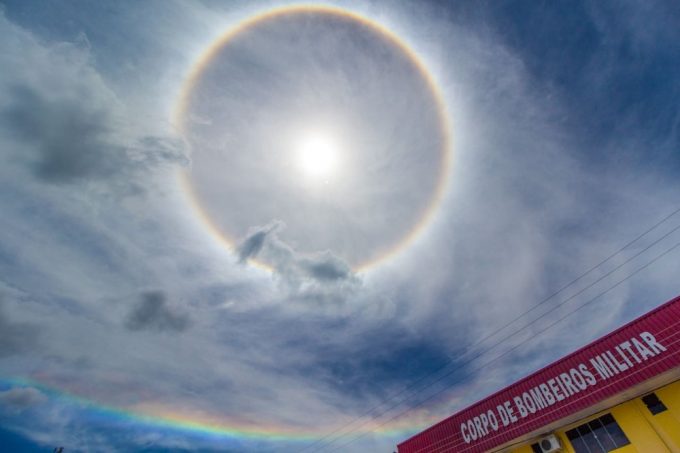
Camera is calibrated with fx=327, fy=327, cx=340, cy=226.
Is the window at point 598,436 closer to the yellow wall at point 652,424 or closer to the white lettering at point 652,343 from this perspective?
the yellow wall at point 652,424

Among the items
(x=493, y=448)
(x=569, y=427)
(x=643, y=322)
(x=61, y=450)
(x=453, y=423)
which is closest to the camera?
(x=643, y=322)

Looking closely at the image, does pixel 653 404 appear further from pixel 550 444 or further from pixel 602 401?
pixel 550 444

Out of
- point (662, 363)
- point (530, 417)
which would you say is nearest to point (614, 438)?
point (530, 417)

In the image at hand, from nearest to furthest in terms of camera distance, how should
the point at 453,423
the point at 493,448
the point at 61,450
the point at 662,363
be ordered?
the point at 662,363, the point at 493,448, the point at 453,423, the point at 61,450

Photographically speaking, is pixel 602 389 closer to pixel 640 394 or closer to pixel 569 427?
pixel 640 394

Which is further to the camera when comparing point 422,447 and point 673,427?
point 422,447

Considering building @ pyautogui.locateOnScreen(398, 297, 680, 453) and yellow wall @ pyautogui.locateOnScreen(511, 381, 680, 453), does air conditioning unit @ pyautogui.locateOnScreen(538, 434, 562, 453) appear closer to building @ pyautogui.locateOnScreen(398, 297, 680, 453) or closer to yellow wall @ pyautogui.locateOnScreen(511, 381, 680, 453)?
building @ pyautogui.locateOnScreen(398, 297, 680, 453)

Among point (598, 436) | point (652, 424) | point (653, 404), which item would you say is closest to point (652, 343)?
point (653, 404)
